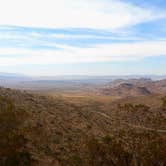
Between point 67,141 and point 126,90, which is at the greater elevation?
point 67,141

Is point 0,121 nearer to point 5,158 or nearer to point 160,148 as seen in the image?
point 5,158

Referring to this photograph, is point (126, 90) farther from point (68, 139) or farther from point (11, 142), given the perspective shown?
point (11, 142)

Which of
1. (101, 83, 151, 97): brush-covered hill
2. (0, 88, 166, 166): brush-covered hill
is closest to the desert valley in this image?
(0, 88, 166, 166): brush-covered hill

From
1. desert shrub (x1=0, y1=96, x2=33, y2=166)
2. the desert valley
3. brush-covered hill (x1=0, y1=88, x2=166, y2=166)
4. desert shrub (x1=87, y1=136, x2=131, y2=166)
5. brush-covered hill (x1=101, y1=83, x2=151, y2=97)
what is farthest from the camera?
brush-covered hill (x1=101, y1=83, x2=151, y2=97)

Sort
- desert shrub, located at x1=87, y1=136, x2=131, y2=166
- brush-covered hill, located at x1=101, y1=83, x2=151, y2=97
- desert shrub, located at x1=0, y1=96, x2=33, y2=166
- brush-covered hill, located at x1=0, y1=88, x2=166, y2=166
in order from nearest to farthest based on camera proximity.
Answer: desert shrub, located at x1=0, y1=96, x2=33, y2=166 < brush-covered hill, located at x1=0, y1=88, x2=166, y2=166 < desert shrub, located at x1=87, y1=136, x2=131, y2=166 < brush-covered hill, located at x1=101, y1=83, x2=151, y2=97

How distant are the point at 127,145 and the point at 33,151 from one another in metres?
7.98

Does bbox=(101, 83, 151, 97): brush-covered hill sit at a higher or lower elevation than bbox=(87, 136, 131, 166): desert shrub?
lower

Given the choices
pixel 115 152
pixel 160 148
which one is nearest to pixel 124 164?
pixel 115 152

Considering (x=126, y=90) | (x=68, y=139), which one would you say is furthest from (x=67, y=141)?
(x=126, y=90)

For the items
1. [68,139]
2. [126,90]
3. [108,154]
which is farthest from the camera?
[126,90]

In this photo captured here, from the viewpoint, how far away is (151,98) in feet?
350

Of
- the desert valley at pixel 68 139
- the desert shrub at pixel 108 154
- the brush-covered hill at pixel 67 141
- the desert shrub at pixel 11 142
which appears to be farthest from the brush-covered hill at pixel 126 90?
the desert shrub at pixel 11 142

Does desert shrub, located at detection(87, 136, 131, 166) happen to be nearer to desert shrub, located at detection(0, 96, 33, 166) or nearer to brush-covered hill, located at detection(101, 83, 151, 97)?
desert shrub, located at detection(0, 96, 33, 166)

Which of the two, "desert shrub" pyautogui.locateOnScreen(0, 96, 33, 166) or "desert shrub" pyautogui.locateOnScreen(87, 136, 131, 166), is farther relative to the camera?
"desert shrub" pyautogui.locateOnScreen(87, 136, 131, 166)
